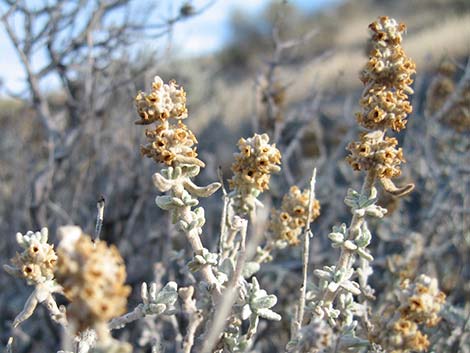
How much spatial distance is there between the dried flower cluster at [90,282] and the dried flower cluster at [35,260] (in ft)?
1.95

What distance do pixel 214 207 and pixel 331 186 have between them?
1.19 meters

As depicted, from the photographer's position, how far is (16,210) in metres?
3.94

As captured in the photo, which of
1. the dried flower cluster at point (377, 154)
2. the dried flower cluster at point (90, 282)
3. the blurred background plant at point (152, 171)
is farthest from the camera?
the blurred background plant at point (152, 171)

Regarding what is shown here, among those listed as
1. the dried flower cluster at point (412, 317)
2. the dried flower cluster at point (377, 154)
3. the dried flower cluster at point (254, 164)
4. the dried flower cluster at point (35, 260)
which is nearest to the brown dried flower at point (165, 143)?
the dried flower cluster at point (254, 164)

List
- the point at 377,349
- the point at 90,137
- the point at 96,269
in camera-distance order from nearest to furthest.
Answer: the point at 96,269, the point at 377,349, the point at 90,137

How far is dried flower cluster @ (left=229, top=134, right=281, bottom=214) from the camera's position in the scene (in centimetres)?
163

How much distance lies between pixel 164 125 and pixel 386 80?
0.71 metres

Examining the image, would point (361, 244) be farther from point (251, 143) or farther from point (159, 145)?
point (159, 145)

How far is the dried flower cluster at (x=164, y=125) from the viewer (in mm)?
1487

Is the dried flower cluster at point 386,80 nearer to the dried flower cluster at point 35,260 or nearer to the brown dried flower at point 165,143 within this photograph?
the brown dried flower at point 165,143

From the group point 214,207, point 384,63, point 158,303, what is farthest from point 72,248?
point 214,207

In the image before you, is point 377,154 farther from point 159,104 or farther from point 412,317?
point 159,104

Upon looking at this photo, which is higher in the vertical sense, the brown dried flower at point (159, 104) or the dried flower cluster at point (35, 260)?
the brown dried flower at point (159, 104)

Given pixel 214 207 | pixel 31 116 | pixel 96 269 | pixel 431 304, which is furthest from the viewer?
pixel 31 116
